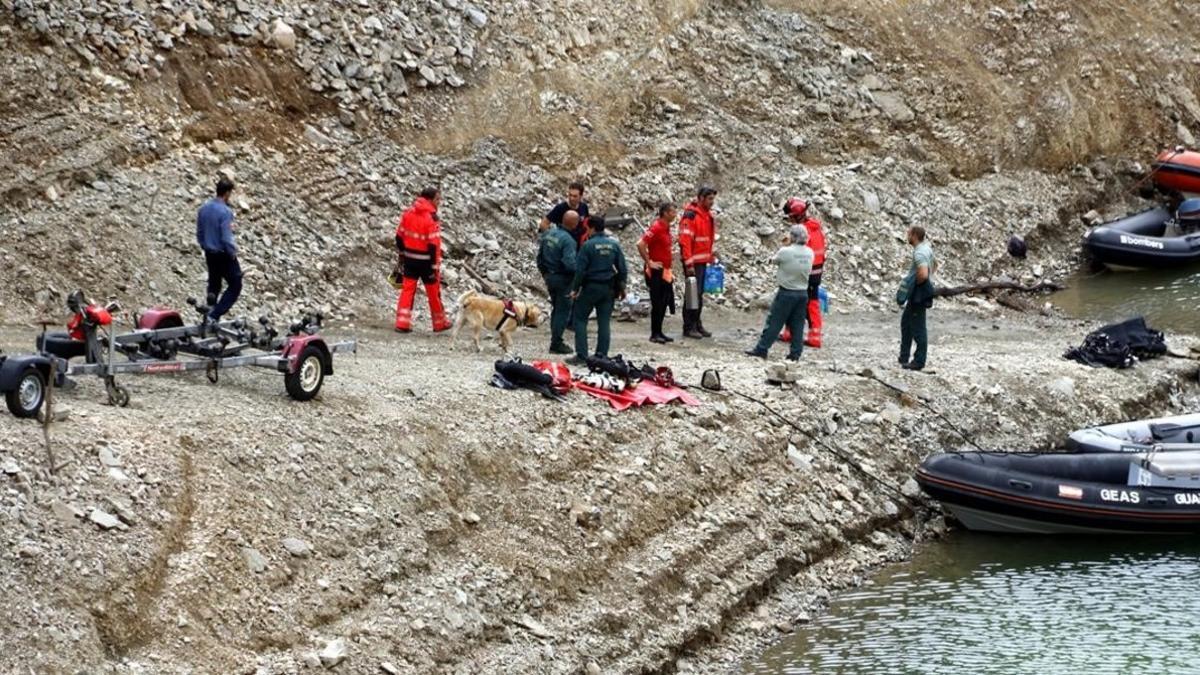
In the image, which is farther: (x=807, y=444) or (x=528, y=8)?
(x=528, y=8)

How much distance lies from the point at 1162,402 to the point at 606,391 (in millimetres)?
6610

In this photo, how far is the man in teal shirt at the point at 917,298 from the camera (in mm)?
16109

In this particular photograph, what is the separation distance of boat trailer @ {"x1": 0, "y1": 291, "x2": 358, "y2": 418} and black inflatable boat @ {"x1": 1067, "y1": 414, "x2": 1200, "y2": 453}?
6.52 meters

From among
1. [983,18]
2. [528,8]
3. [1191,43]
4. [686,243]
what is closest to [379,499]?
[686,243]

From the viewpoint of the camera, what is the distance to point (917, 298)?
16.4 metres

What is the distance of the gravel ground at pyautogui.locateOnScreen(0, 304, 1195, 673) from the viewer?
9.88 meters

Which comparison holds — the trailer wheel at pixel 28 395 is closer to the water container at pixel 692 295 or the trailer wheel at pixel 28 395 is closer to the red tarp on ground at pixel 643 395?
the red tarp on ground at pixel 643 395

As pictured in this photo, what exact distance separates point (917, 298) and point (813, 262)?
1.02 m

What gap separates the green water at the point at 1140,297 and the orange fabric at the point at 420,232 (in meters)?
9.13

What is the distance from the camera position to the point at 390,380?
44.4ft

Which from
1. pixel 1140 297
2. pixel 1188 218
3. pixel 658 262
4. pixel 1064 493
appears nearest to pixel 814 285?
pixel 658 262

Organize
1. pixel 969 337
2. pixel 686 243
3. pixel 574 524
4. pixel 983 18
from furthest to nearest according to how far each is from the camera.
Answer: pixel 983 18 → pixel 969 337 → pixel 686 243 → pixel 574 524

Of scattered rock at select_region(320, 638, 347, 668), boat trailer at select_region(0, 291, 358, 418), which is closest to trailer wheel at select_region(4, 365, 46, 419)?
boat trailer at select_region(0, 291, 358, 418)

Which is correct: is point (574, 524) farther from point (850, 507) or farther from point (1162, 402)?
point (1162, 402)
